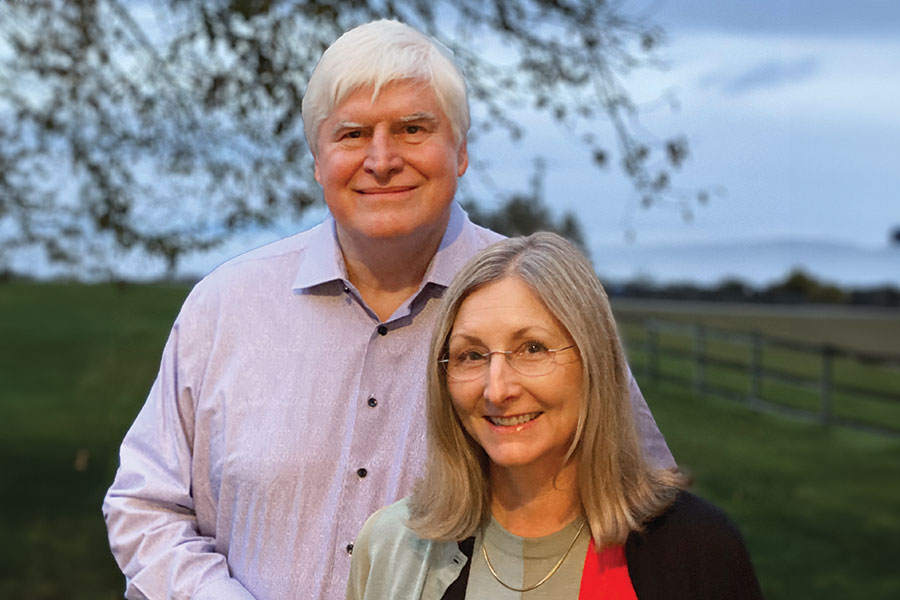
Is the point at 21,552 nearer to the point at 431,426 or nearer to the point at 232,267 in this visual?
the point at 232,267

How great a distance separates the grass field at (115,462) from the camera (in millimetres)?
10711

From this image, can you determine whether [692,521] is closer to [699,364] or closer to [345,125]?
[345,125]

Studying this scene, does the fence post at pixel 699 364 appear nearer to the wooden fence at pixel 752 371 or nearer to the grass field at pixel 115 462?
the wooden fence at pixel 752 371

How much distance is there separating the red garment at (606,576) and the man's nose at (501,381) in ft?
1.11

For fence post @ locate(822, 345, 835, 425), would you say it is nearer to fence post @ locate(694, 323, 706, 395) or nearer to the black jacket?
fence post @ locate(694, 323, 706, 395)

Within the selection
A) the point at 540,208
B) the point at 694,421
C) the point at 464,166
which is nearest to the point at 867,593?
the point at 540,208

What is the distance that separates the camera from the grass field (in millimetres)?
10711

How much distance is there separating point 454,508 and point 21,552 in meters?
9.94

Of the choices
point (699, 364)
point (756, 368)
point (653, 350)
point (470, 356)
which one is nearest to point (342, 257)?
point (470, 356)

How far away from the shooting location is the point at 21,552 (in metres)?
11.0

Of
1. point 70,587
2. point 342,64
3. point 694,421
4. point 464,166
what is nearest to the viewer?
point 342,64

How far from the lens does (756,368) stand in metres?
17.8

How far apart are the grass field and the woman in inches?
204

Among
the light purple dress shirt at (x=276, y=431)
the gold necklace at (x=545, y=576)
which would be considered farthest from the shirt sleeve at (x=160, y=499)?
the gold necklace at (x=545, y=576)
